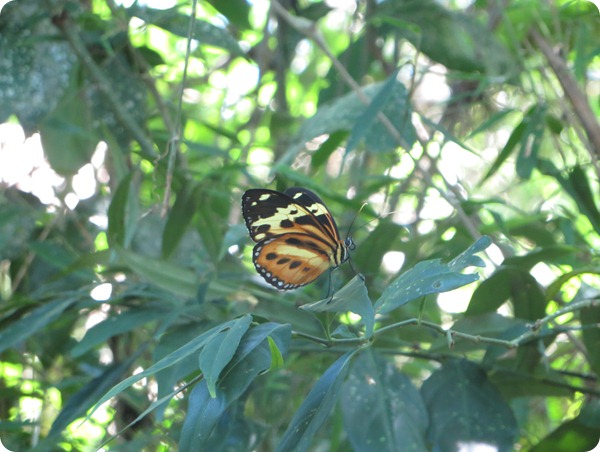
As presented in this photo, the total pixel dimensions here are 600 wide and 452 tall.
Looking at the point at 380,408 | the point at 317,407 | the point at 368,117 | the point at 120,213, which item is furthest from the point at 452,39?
the point at 317,407

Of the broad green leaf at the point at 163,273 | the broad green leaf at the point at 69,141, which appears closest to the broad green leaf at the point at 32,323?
the broad green leaf at the point at 163,273

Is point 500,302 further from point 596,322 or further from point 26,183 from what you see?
point 26,183

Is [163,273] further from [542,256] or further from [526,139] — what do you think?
[526,139]

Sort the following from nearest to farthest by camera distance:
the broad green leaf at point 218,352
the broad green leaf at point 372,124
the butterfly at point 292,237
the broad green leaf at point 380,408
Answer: the broad green leaf at point 218,352, the broad green leaf at point 380,408, the butterfly at point 292,237, the broad green leaf at point 372,124

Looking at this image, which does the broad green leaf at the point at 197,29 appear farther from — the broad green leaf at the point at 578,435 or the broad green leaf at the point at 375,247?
the broad green leaf at the point at 578,435

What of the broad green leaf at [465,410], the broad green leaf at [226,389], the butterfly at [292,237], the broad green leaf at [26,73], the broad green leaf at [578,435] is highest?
the broad green leaf at [26,73]

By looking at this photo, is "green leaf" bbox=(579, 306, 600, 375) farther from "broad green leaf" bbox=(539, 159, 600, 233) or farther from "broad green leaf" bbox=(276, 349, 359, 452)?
"broad green leaf" bbox=(276, 349, 359, 452)

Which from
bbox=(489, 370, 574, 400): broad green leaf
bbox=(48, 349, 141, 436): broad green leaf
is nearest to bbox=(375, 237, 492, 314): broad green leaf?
bbox=(489, 370, 574, 400): broad green leaf

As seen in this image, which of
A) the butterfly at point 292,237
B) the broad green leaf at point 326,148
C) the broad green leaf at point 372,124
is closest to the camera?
the butterfly at point 292,237
